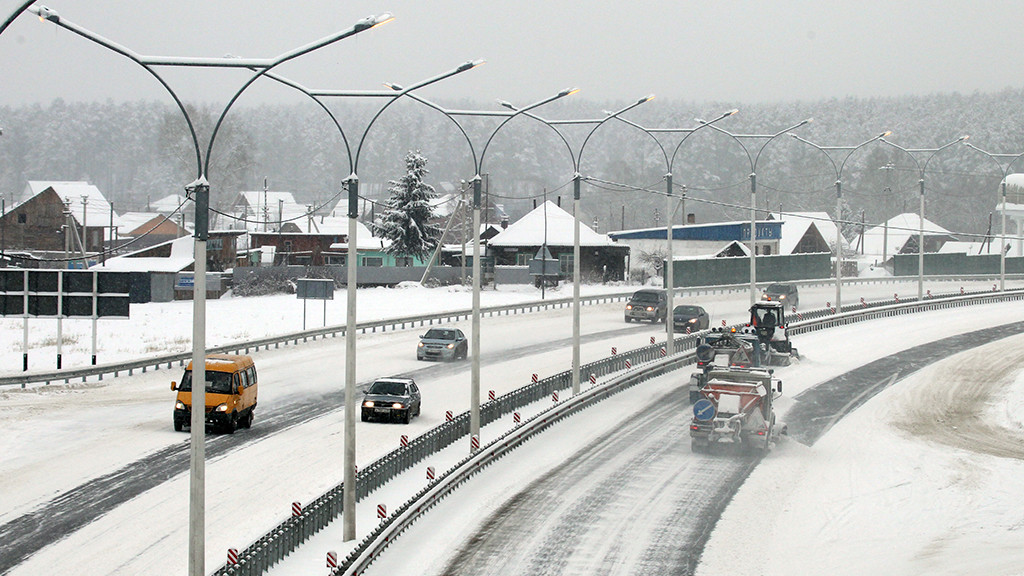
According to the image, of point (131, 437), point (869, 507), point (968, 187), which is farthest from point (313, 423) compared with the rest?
point (968, 187)

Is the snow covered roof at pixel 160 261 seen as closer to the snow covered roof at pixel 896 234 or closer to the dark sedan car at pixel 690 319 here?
the dark sedan car at pixel 690 319

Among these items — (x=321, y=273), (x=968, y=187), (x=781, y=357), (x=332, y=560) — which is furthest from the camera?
(x=968, y=187)

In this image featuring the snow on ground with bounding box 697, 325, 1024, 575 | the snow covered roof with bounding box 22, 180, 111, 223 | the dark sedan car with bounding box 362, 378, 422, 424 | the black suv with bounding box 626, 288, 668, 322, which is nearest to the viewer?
the snow on ground with bounding box 697, 325, 1024, 575

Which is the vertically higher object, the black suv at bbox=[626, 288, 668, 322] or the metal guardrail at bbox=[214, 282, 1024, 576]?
the black suv at bbox=[626, 288, 668, 322]

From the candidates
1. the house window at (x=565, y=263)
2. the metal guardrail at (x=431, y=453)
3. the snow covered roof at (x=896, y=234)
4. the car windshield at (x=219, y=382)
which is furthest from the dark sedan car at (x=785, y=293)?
the snow covered roof at (x=896, y=234)

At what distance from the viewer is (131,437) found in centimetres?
2966

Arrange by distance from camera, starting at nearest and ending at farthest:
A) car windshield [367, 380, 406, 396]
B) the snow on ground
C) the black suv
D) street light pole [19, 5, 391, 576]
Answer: street light pole [19, 5, 391, 576] < the snow on ground < car windshield [367, 380, 406, 396] < the black suv

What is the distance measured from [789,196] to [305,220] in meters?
106

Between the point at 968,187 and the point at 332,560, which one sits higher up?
the point at 968,187

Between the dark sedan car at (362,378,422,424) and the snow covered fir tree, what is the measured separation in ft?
176

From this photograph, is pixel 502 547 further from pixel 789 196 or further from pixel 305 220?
pixel 789 196

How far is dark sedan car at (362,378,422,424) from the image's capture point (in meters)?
32.4

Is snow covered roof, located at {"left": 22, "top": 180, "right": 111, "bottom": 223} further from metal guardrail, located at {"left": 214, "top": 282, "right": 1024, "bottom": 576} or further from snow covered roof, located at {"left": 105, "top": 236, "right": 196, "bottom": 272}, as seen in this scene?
metal guardrail, located at {"left": 214, "top": 282, "right": 1024, "bottom": 576}

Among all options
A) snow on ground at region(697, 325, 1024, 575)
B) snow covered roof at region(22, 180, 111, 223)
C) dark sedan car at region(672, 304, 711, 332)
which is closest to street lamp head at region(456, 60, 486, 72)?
snow on ground at region(697, 325, 1024, 575)
